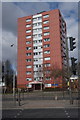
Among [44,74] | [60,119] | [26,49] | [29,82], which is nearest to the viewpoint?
[60,119]

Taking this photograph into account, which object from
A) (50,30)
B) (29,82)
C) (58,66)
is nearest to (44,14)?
(50,30)

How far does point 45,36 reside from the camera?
79.2m

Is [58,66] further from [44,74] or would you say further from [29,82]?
[29,82]

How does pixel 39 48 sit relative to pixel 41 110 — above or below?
above

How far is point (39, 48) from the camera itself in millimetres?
80062

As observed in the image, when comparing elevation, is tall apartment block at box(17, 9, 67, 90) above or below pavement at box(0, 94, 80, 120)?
above

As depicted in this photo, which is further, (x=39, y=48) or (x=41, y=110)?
(x=39, y=48)

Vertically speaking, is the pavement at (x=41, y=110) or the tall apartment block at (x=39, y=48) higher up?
the tall apartment block at (x=39, y=48)

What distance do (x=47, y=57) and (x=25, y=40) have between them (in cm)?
1327

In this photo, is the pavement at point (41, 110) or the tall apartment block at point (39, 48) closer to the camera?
the pavement at point (41, 110)

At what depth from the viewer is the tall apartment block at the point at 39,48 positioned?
74812mm

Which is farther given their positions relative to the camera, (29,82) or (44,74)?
(29,82)

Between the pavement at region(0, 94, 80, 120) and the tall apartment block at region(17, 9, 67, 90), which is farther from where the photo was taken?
the tall apartment block at region(17, 9, 67, 90)

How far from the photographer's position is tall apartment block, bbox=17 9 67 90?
74.8 m
